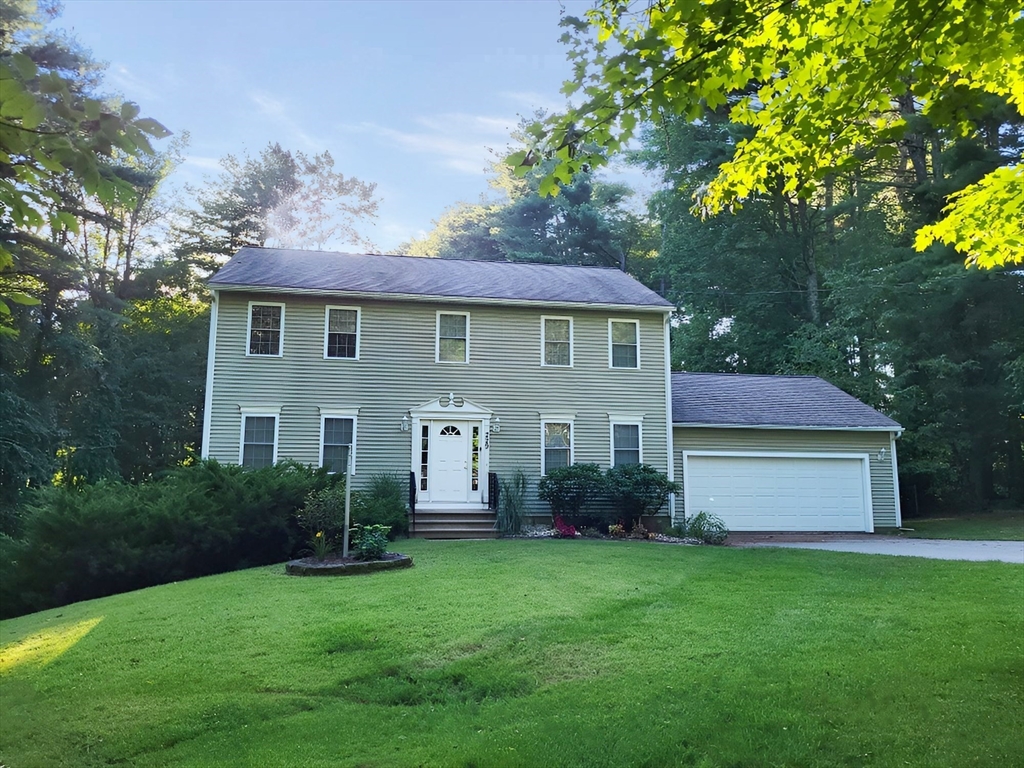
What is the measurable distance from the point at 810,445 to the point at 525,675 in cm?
1434

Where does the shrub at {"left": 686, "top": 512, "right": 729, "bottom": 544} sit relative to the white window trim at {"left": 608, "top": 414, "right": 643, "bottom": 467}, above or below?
below

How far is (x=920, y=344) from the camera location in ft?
76.5

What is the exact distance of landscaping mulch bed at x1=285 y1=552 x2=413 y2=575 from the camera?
9.55 m

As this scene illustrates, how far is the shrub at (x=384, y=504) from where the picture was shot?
12336mm

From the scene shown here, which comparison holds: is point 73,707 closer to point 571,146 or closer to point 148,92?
point 571,146

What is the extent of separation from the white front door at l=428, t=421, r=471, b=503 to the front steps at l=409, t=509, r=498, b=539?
50cm

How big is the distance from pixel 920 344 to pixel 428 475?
57.3 ft

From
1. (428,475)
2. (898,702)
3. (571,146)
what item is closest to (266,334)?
(428,475)

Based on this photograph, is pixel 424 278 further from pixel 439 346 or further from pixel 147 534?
pixel 147 534

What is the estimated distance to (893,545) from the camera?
46.4 feet

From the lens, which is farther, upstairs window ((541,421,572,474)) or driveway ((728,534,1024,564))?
upstairs window ((541,421,572,474))

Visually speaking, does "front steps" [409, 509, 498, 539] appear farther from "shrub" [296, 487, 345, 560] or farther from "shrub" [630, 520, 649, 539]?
"shrub" [296, 487, 345, 560]

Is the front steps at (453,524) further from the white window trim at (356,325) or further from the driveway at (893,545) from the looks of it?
the driveway at (893,545)

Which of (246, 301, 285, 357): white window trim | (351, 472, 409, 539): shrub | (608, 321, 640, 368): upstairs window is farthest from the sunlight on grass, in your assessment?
(608, 321, 640, 368): upstairs window
